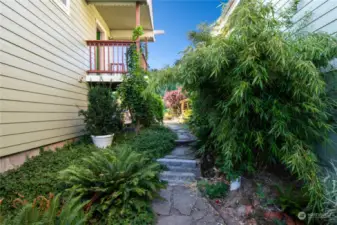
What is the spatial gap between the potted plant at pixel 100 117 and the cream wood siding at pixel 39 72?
23.0 inches

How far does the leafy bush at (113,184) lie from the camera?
2213 millimetres

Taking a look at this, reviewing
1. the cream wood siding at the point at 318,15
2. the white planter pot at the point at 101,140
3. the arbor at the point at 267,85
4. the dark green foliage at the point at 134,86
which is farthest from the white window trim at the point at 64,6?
the cream wood siding at the point at 318,15

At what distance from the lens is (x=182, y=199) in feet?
8.79

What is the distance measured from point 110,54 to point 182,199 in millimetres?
4414

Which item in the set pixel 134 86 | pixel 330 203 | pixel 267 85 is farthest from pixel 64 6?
pixel 330 203

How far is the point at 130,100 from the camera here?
5176 millimetres

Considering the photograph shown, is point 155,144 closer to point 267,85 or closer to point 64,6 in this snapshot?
point 267,85

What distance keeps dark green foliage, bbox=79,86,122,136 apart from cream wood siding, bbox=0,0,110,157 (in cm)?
58

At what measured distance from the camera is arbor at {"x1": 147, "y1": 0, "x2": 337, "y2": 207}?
6.42 feet

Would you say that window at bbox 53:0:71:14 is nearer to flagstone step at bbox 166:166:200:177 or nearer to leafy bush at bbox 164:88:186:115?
flagstone step at bbox 166:166:200:177

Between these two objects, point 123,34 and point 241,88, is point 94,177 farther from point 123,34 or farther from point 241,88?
point 123,34

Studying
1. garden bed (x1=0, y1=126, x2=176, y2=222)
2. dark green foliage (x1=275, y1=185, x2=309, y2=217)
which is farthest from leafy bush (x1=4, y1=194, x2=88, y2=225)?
dark green foliage (x1=275, y1=185, x2=309, y2=217)

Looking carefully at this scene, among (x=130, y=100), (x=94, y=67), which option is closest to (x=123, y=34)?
(x=94, y=67)

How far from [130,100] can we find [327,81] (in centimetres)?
409
